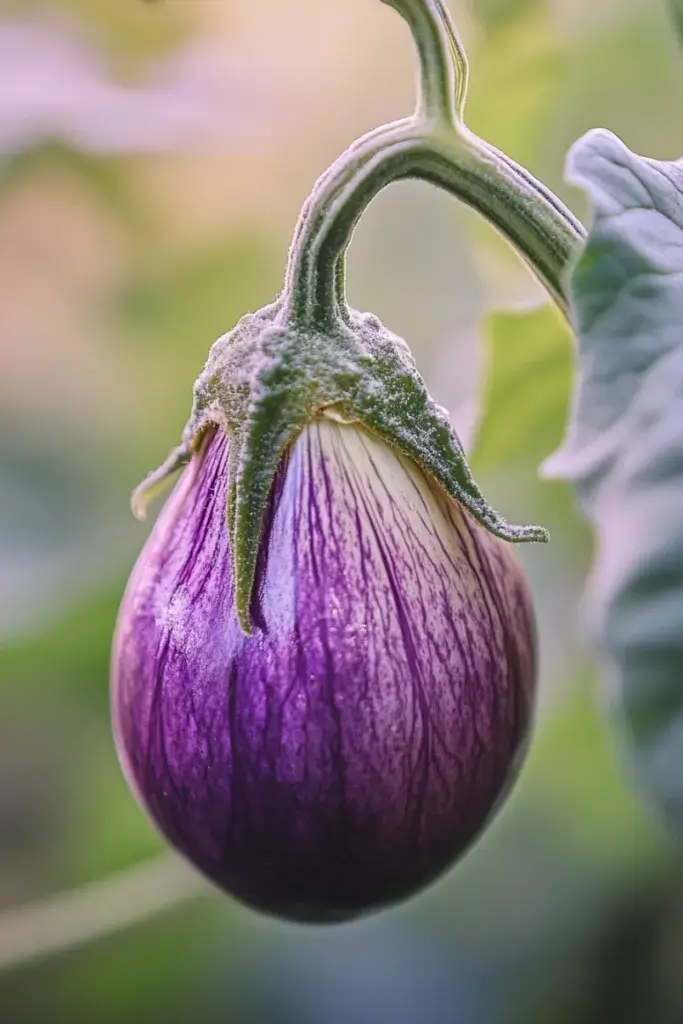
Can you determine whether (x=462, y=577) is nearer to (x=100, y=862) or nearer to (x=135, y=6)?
(x=100, y=862)

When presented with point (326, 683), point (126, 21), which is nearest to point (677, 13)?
point (326, 683)

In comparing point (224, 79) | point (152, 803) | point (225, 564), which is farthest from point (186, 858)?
point (224, 79)

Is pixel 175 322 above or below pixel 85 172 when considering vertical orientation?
below

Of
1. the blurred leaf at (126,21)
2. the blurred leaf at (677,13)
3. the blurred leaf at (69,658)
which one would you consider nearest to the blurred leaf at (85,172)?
the blurred leaf at (126,21)

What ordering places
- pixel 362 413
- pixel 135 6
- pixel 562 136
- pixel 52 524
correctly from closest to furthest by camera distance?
pixel 362 413, pixel 562 136, pixel 52 524, pixel 135 6

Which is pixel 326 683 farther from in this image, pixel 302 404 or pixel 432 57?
pixel 432 57

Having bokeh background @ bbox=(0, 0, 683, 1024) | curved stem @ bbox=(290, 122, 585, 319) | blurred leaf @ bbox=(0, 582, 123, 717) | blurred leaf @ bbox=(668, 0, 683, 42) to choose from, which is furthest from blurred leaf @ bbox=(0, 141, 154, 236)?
curved stem @ bbox=(290, 122, 585, 319)

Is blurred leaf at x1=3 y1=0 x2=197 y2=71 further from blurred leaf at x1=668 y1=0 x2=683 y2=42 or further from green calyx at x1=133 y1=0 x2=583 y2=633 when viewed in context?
green calyx at x1=133 y1=0 x2=583 y2=633
